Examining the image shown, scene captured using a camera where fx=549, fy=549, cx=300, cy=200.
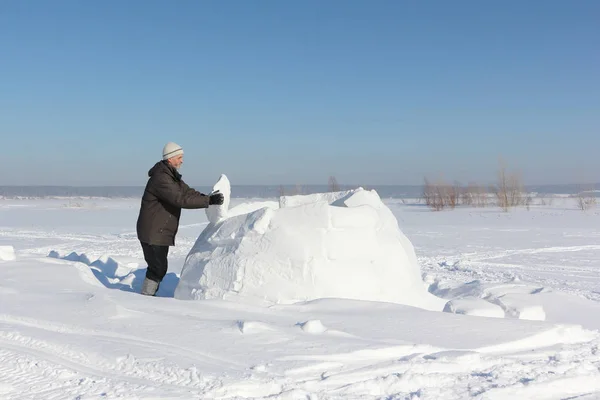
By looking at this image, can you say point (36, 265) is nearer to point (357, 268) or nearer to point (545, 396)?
point (357, 268)

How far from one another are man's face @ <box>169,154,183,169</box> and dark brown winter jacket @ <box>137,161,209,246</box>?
0.15ft

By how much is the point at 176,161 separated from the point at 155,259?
2.91ft

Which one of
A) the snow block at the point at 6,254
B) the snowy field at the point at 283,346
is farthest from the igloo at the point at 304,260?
the snow block at the point at 6,254

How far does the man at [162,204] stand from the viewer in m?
4.69

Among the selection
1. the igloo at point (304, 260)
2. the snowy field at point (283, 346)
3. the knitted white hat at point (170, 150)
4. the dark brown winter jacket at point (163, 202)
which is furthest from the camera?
the knitted white hat at point (170, 150)

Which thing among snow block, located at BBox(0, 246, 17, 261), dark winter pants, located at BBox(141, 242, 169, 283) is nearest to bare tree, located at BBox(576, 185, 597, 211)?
dark winter pants, located at BBox(141, 242, 169, 283)

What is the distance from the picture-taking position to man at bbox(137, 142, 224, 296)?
4.69m

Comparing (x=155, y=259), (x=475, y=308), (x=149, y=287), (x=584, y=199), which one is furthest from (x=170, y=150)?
(x=584, y=199)

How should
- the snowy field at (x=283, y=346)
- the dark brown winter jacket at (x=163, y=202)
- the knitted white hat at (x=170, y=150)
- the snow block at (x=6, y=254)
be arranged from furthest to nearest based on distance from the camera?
the snow block at (x=6, y=254)
the knitted white hat at (x=170, y=150)
the dark brown winter jacket at (x=163, y=202)
the snowy field at (x=283, y=346)

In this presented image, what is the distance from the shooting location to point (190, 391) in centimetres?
257

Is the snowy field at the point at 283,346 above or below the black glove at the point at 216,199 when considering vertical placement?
below

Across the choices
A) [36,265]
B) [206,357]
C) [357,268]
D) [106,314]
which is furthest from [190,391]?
[36,265]

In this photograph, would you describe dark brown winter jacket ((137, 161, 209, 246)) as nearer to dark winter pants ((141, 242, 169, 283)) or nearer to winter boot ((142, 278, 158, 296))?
dark winter pants ((141, 242, 169, 283))

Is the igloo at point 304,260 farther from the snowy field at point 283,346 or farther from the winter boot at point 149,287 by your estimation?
the winter boot at point 149,287
